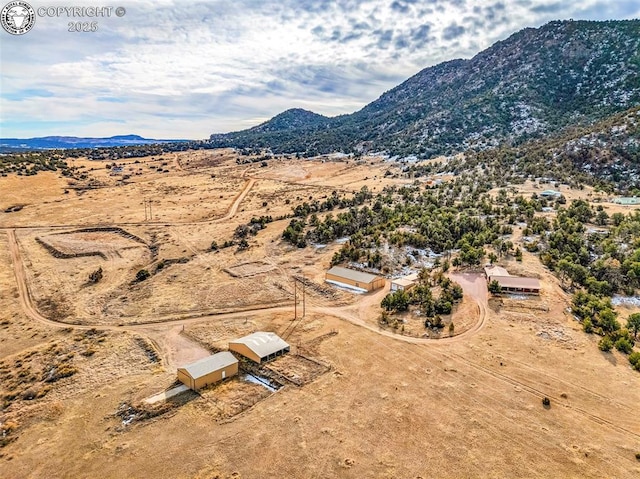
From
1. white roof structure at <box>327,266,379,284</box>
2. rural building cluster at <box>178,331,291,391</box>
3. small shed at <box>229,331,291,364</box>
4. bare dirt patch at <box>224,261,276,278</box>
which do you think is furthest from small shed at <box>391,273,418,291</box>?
bare dirt patch at <box>224,261,276,278</box>

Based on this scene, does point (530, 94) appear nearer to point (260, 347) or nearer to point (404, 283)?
point (404, 283)

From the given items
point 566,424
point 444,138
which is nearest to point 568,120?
point 444,138

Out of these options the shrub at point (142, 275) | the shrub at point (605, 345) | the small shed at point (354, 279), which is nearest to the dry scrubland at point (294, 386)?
the shrub at point (605, 345)

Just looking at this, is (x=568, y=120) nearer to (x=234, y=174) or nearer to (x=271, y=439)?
(x=234, y=174)

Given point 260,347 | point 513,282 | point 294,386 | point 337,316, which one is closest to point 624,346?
point 513,282

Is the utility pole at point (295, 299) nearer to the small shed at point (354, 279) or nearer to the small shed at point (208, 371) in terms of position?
the small shed at point (354, 279)
